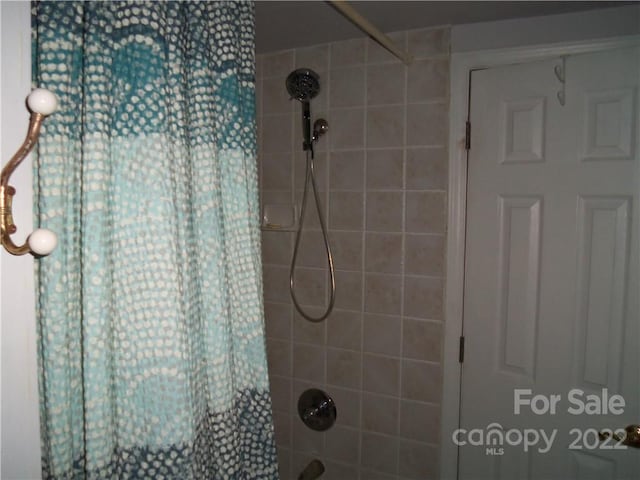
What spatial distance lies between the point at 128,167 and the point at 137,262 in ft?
0.57

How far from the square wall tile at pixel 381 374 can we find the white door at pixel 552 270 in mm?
273

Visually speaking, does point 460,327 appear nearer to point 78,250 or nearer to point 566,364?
point 566,364

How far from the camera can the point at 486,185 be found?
148 cm

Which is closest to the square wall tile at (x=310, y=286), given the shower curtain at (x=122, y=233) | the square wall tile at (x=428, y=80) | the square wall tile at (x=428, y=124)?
the square wall tile at (x=428, y=124)

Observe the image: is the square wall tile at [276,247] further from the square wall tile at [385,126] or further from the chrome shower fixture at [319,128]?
the square wall tile at [385,126]

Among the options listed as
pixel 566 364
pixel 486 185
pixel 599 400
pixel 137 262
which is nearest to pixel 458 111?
pixel 486 185

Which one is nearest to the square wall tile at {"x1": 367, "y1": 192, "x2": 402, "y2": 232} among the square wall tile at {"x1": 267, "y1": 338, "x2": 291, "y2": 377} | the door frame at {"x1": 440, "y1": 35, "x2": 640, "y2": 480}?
the door frame at {"x1": 440, "y1": 35, "x2": 640, "y2": 480}

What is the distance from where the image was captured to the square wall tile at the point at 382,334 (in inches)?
63.6

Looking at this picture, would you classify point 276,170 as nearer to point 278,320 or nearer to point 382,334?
point 278,320

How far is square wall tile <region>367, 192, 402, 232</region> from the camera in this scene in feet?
5.21

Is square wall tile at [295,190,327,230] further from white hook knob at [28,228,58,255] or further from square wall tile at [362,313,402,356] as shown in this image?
white hook knob at [28,228,58,255]

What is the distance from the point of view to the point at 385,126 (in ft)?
5.23

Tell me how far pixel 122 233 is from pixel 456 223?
1.21m

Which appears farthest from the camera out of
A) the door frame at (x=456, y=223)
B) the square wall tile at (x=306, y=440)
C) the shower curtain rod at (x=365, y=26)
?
the square wall tile at (x=306, y=440)
